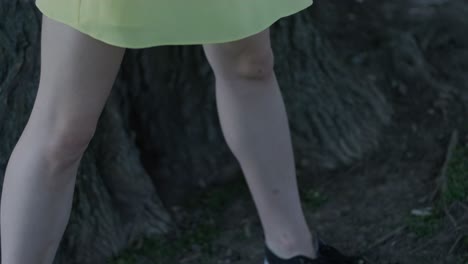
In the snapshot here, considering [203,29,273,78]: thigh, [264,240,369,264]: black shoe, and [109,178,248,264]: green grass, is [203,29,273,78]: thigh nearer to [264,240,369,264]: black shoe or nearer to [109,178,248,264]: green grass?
[264,240,369,264]: black shoe

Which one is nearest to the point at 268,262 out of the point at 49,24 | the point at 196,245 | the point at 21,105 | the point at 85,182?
the point at 196,245

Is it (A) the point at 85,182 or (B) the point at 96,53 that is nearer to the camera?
(B) the point at 96,53

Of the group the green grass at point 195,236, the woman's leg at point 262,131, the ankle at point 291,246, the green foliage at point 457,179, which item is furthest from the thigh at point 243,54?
the green foliage at point 457,179

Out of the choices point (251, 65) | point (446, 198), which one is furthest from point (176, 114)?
point (446, 198)

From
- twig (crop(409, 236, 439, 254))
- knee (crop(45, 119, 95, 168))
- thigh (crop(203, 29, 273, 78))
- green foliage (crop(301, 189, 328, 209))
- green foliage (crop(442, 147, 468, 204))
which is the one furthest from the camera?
green foliage (crop(301, 189, 328, 209))

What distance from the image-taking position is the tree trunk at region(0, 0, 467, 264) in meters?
3.17

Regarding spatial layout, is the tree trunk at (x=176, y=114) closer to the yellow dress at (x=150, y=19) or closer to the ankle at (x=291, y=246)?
the ankle at (x=291, y=246)

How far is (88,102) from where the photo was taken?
2.56 meters

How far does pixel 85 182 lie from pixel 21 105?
34cm

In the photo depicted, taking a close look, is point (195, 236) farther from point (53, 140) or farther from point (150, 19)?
point (150, 19)

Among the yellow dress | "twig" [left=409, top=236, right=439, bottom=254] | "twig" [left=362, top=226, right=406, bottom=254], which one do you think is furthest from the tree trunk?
the yellow dress

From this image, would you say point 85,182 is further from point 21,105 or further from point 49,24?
point 49,24

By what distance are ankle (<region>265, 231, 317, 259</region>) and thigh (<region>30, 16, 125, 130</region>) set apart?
813 millimetres

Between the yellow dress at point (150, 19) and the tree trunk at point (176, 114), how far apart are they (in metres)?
0.74
